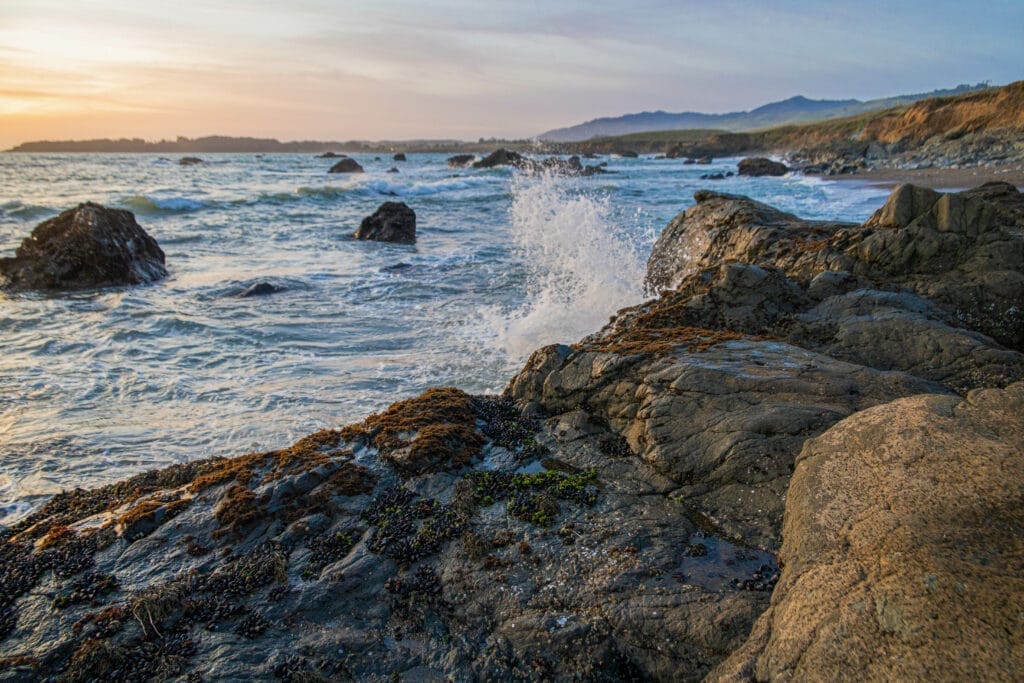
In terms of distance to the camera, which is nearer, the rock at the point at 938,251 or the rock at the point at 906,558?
the rock at the point at 906,558

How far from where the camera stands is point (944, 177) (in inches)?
1217

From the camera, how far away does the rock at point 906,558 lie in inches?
111

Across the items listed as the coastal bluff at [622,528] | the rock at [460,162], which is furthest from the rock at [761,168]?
the coastal bluff at [622,528]

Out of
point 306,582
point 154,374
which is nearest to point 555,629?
point 306,582

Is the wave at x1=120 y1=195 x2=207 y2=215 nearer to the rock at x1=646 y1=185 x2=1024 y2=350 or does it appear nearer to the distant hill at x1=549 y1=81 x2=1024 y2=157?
the rock at x1=646 y1=185 x2=1024 y2=350

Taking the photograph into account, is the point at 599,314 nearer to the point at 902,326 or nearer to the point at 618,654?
the point at 902,326

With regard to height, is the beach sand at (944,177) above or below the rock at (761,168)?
below

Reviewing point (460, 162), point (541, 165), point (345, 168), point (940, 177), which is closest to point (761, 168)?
point (541, 165)

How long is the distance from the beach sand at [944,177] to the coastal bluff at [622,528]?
25957 millimetres

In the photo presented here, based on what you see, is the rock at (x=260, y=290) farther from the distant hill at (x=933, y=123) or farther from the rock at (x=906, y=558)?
the distant hill at (x=933, y=123)

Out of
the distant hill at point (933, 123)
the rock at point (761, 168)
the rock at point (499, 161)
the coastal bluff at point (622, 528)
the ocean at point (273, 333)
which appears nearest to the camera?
the coastal bluff at point (622, 528)

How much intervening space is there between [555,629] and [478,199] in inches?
1541

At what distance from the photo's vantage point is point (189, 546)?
4.96m

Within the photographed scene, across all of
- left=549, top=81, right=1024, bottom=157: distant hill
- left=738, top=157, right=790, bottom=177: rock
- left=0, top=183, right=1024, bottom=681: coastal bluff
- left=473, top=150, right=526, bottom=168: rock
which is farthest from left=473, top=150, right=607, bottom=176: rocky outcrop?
left=0, top=183, right=1024, bottom=681: coastal bluff
